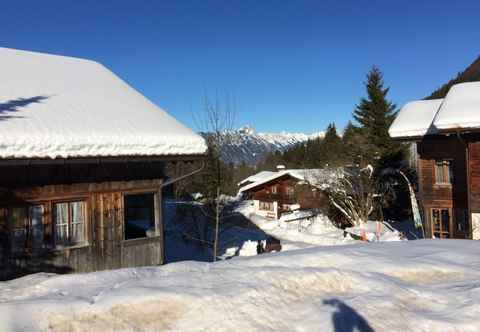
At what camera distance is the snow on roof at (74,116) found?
25.9ft

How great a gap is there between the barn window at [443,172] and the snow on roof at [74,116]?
43.2ft

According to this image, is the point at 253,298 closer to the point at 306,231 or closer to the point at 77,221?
the point at 77,221

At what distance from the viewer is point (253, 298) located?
4.84 metres

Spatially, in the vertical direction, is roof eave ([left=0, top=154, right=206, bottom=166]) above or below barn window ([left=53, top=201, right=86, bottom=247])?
above

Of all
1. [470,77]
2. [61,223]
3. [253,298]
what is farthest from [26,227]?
[470,77]

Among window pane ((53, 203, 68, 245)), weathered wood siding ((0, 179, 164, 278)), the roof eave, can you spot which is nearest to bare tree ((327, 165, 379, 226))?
the roof eave

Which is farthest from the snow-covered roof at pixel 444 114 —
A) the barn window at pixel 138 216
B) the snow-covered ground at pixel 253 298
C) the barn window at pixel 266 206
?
the barn window at pixel 266 206

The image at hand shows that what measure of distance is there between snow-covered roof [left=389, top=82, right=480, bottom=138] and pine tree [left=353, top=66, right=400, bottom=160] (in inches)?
460

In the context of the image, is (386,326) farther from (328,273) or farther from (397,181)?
(397,181)

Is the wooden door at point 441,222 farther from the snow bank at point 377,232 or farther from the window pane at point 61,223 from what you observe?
the window pane at point 61,223

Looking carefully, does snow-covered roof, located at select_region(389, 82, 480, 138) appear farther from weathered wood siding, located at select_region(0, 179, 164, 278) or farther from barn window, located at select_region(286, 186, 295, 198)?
barn window, located at select_region(286, 186, 295, 198)

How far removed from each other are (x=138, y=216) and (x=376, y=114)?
26989mm

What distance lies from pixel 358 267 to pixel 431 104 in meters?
17.4

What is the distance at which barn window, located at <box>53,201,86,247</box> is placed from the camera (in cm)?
902
